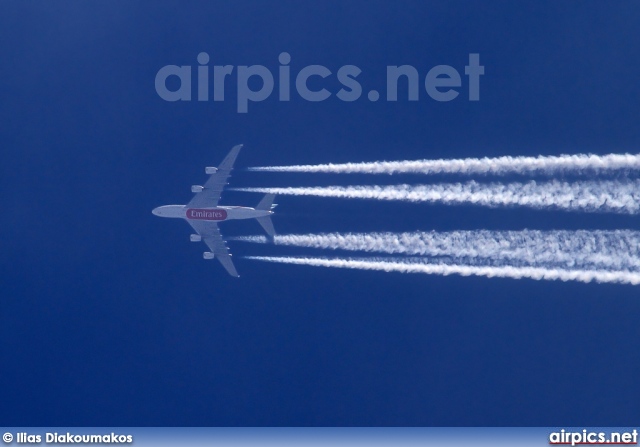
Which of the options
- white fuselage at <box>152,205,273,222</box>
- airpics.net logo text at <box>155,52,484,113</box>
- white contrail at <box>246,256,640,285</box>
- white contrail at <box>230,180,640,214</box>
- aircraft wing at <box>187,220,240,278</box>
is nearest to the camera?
white contrail at <box>246,256,640,285</box>

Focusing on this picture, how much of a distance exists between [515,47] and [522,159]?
3725 millimetres

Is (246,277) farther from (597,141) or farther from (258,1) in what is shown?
(597,141)

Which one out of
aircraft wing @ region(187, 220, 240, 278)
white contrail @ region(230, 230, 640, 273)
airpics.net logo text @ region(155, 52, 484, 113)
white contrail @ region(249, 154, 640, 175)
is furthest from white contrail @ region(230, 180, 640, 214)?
airpics.net logo text @ region(155, 52, 484, 113)

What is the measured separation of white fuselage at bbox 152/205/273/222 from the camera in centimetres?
2120

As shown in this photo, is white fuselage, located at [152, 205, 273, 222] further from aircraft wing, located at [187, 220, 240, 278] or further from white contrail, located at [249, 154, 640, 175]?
white contrail, located at [249, 154, 640, 175]

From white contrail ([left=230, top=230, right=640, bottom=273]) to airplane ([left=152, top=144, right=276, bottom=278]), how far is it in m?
0.90

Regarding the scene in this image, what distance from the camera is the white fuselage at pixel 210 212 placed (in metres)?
21.2

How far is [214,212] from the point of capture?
2142cm

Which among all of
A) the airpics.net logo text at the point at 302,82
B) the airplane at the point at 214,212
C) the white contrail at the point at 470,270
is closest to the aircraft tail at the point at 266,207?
the airplane at the point at 214,212

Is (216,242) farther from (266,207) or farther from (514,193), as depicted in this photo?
(514,193)

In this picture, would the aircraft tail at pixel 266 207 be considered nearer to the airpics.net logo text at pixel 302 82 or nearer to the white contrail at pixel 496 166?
the white contrail at pixel 496 166

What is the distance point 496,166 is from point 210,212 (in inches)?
307

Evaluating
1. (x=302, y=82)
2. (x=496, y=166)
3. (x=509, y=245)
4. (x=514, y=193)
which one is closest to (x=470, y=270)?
(x=509, y=245)

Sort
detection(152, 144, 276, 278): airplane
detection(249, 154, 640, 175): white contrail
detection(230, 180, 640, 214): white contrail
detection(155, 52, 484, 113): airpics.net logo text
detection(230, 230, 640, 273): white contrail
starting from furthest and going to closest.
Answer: detection(155, 52, 484, 113): airpics.net logo text, detection(152, 144, 276, 278): airplane, detection(249, 154, 640, 175): white contrail, detection(230, 180, 640, 214): white contrail, detection(230, 230, 640, 273): white contrail
